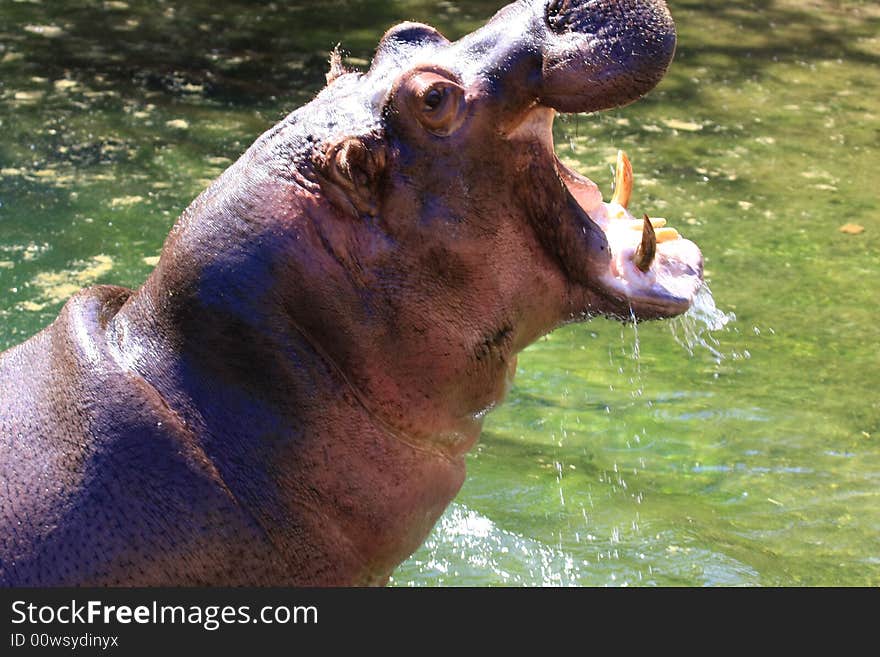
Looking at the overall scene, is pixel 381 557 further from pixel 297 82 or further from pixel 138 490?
pixel 297 82

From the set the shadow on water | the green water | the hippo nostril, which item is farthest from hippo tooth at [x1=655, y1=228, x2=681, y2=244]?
the shadow on water

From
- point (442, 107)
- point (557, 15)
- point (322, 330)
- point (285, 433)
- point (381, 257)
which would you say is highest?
point (557, 15)

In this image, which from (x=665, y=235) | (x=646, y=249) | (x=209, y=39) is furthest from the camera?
(x=209, y=39)

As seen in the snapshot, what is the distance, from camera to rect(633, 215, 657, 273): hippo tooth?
9.75ft

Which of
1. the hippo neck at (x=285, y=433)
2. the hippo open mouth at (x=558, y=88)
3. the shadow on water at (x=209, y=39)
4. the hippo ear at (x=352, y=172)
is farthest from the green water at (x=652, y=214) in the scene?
the hippo neck at (x=285, y=433)

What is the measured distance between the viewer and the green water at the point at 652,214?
492 centimetres

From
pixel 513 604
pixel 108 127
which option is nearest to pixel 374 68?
pixel 513 604

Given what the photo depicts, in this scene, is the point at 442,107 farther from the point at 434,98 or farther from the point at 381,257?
the point at 381,257

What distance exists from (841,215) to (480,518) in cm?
338

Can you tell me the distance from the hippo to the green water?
0.86ft

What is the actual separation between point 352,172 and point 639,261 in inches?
26.5

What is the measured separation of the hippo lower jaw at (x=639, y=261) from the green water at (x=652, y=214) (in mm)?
247

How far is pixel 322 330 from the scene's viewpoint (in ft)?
9.27

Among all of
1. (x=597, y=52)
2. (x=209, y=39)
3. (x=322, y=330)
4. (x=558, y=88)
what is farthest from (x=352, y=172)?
(x=209, y=39)
